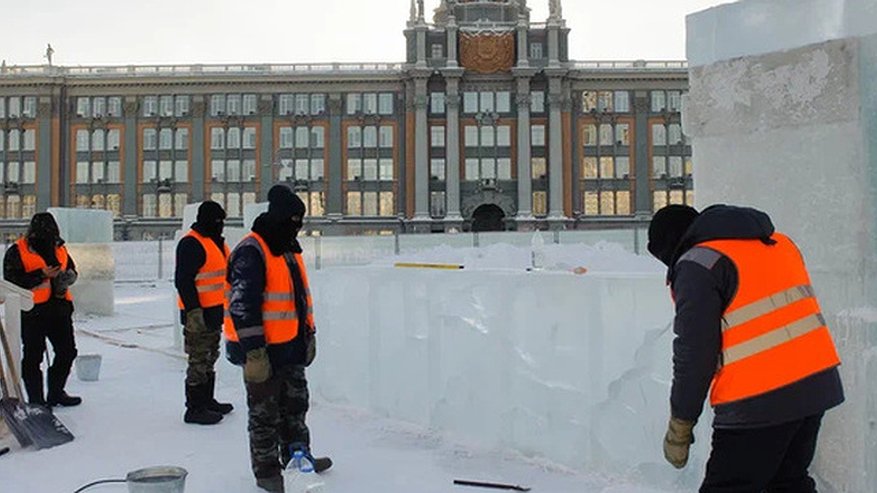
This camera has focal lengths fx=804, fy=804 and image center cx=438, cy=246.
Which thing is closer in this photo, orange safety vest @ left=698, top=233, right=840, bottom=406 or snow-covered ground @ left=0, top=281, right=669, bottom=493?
orange safety vest @ left=698, top=233, right=840, bottom=406

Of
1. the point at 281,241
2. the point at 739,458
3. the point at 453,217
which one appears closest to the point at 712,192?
the point at 739,458

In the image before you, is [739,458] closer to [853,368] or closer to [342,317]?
[853,368]

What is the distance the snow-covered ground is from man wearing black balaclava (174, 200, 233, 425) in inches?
11.1

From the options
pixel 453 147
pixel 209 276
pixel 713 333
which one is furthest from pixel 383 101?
pixel 713 333

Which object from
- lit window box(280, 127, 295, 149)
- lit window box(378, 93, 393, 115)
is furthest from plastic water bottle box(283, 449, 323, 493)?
lit window box(280, 127, 295, 149)

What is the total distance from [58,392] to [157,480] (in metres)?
4.21

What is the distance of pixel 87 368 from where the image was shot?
32.4 ft

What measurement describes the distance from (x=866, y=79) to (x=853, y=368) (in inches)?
59.3

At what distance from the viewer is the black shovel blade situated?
650 centimetres

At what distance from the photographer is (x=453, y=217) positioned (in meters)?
66.8

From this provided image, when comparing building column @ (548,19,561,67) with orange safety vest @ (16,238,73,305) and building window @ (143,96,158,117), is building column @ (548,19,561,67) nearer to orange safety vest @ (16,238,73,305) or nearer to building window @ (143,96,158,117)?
building window @ (143,96,158,117)

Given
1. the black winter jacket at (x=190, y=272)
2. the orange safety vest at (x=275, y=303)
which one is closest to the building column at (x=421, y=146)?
the black winter jacket at (x=190, y=272)

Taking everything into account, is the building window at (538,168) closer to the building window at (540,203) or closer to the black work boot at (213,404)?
the building window at (540,203)

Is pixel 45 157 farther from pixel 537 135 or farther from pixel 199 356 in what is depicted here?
pixel 199 356
